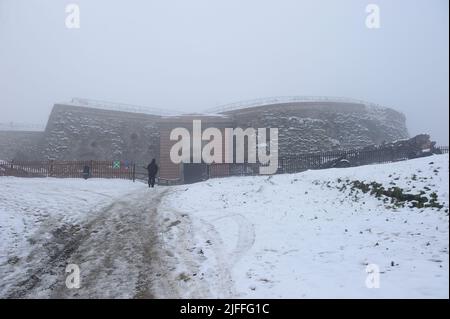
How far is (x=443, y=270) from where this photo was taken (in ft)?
21.1

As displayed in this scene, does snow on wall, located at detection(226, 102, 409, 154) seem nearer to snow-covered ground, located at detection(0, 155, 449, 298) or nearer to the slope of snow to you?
snow-covered ground, located at detection(0, 155, 449, 298)

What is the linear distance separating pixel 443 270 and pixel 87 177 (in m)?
21.5

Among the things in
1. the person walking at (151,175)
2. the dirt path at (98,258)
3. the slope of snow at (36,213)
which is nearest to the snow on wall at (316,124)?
the person walking at (151,175)

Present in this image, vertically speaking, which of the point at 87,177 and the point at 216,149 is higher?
the point at 216,149

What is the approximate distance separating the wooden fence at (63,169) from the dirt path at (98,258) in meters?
11.6

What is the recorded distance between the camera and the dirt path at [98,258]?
707 cm

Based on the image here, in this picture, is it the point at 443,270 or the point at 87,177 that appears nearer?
the point at 443,270

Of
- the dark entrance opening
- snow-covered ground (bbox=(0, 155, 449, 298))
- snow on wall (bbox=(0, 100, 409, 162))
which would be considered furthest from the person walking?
snow on wall (bbox=(0, 100, 409, 162))

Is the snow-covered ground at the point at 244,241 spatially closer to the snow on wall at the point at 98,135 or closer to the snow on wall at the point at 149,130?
the snow on wall at the point at 149,130

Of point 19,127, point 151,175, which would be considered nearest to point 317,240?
point 151,175

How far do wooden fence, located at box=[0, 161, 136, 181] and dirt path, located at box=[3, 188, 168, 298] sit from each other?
38.1 ft

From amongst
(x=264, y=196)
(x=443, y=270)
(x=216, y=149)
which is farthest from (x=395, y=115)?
(x=443, y=270)
